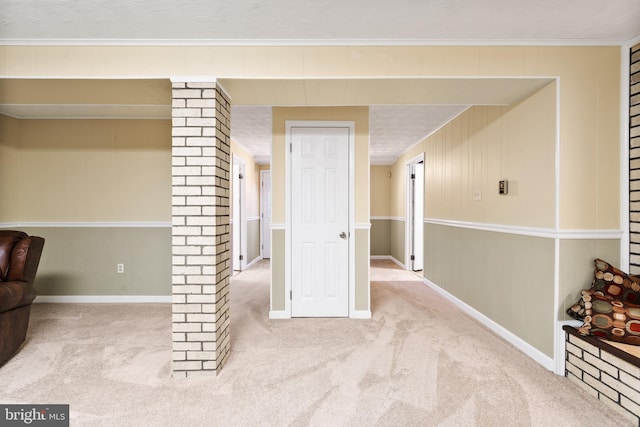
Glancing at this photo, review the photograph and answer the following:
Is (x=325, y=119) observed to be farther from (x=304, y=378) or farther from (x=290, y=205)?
(x=304, y=378)

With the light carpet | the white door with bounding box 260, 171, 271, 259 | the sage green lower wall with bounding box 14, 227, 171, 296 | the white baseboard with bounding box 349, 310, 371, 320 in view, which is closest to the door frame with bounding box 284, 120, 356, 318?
the white baseboard with bounding box 349, 310, 371, 320

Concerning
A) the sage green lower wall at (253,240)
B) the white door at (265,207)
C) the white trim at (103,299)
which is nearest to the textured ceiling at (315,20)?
the white trim at (103,299)

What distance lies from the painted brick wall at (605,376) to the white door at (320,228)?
184 centimetres

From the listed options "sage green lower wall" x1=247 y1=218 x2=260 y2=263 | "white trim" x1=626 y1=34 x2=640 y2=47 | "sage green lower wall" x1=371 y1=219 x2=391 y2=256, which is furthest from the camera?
"sage green lower wall" x1=371 y1=219 x2=391 y2=256

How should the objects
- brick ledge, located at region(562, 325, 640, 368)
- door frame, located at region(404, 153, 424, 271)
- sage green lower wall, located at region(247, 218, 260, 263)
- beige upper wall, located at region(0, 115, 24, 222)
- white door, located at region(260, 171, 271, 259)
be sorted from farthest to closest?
white door, located at region(260, 171, 271, 259)
sage green lower wall, located at region(247, 218, 260, 263)
door frame, located at region(404, 153, 424, 271)
beige upper wall, located at region(0, 115, 24, 222)
brick ledge, located at region(562, 325, 640, 368)

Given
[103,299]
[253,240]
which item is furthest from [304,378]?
[253,240]

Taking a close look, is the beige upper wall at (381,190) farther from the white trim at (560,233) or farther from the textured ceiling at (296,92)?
the textured ceiling at (296,92)

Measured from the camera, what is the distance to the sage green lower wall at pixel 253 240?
616 centimetres

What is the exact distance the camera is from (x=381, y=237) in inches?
287

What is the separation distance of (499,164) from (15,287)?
4.05 m

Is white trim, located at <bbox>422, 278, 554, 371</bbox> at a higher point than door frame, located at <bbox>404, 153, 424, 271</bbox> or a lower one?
lower

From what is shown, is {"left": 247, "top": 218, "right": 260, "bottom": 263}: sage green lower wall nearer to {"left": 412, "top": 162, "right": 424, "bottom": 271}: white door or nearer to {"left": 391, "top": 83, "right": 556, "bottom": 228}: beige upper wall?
{"left": 412, "top": 162, "right": 424, "bottom": 271}: white door

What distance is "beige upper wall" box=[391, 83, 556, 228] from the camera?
2.29 meters

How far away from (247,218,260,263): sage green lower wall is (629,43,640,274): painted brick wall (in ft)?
17.2
